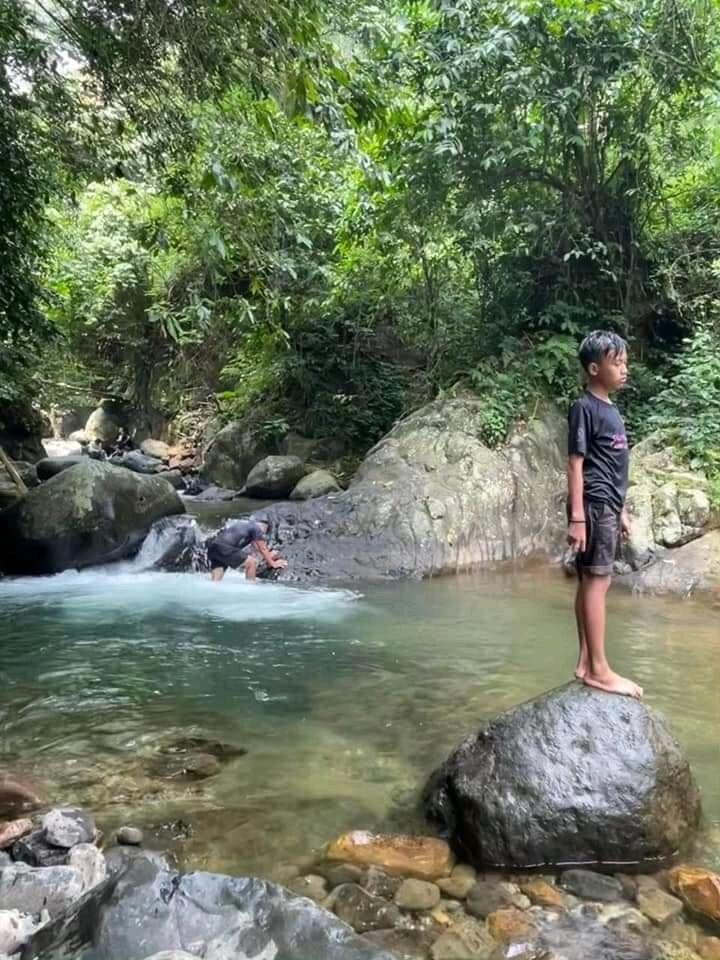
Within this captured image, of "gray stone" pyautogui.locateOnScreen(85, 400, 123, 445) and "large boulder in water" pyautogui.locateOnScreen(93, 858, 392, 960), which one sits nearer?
"large boulder in water" pyautogui.locateOnScreen(93, 858, 392, 960)

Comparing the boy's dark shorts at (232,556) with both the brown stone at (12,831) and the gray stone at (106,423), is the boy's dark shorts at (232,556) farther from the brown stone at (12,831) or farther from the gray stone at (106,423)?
the gray stone at (106,423)

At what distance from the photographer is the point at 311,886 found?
11.5 ft

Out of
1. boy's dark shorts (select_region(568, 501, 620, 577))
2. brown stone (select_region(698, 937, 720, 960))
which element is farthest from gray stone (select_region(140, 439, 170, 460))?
brown stone (select_region(698, 937, 720, 960))

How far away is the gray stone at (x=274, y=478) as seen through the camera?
15.6 m

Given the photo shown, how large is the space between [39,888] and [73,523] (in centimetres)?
811

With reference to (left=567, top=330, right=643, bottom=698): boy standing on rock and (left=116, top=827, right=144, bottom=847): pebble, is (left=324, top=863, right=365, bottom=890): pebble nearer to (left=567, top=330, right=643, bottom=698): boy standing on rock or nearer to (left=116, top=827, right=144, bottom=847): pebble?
(left=116, top=827, right=144, bottom=847): pebble

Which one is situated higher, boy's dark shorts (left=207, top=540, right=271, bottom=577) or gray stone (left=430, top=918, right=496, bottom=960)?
boy's dark shorts (left=207, top=540, right=271, bottom=577)

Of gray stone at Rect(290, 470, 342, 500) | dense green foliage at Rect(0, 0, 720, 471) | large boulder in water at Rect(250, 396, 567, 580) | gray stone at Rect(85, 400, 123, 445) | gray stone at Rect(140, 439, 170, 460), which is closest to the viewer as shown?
dense green foliage at Rect(0, 0, 720, 471)

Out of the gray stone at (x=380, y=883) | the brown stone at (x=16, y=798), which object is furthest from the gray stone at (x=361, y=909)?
the brown stone at (x=16, y=798)

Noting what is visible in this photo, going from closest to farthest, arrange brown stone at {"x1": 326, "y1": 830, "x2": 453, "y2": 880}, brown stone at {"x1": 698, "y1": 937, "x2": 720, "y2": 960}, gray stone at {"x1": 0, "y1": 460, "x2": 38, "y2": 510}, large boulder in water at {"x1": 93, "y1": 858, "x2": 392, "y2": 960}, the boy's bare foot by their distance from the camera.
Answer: large boulder in water at {"x1": 93, "y1": 858, "x2": 392, "y2": 960}, brown stone at {"x1": 698, "y1": 937, "x2": 720, "y2": 960}, brown stone at {"x1": 326, "y1": 830, "x2": 453, "y2": 880}, the boy's bare foot, gray stone at {"x1": 0, "y1": 460, "x2": 38, "y2": 510}

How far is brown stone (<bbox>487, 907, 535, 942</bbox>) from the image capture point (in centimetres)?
320

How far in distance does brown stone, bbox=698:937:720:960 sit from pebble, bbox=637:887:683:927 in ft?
0.55

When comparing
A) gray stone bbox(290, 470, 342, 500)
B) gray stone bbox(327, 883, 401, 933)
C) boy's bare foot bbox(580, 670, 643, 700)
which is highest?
gray stone bbox(290, 470, 342, 500)

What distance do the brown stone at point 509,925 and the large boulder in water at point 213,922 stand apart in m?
0.62
